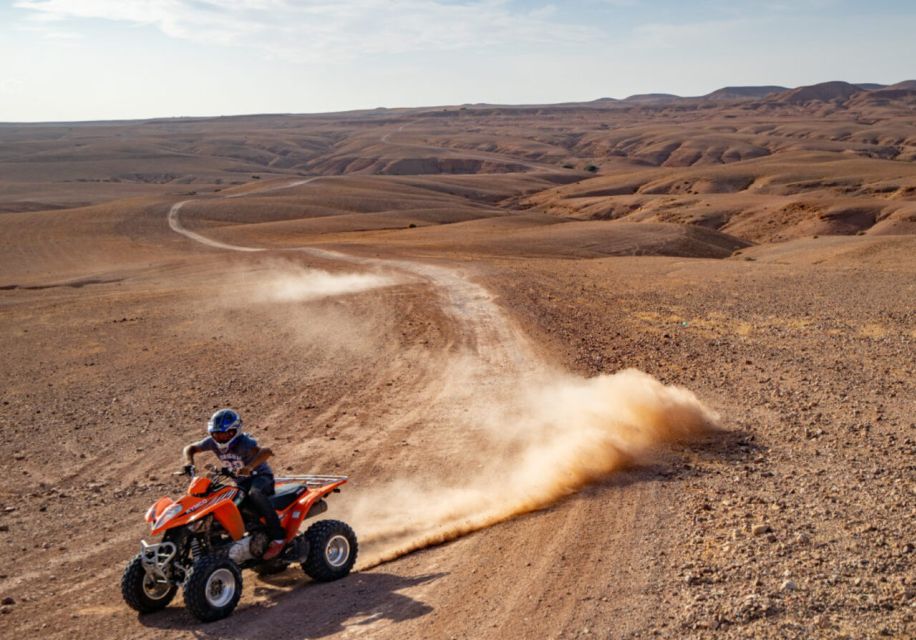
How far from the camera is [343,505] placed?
1178 centimetres

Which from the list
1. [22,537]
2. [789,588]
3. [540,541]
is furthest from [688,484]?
[22,537]

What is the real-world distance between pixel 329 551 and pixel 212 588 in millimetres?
1405

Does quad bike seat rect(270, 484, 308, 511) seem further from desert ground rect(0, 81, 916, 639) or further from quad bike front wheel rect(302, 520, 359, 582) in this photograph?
desert ground rect(0, 81, 916, 639)

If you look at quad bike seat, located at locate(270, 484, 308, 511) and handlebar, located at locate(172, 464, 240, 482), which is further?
quad bike seat, located at locate(270, 484, 308, 511)

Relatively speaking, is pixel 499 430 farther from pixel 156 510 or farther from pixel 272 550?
pixel 156 510

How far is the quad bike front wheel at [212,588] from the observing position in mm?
7898

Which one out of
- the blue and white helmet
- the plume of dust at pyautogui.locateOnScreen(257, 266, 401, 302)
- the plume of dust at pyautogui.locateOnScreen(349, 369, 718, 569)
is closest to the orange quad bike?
the blue and white helmet

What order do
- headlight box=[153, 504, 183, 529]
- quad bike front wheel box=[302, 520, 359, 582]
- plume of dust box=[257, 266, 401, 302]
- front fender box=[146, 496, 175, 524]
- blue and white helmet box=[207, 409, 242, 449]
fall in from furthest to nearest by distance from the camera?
1. plume of dust box=[257, 266, 401, 302]
2. quad bike front wheel box=[302, 520, 359, 582]
3. blue and white helmet box=[207, 409, 242, 449]
4. front fender box=[146, 496, 175, 524]
5. headlight box=[153, 504, 183, 529]

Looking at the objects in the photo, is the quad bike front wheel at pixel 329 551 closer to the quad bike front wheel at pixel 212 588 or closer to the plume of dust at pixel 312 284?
the quad bike front wheel at pixel 212 588

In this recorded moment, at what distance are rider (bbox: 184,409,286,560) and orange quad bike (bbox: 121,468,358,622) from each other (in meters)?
0.09

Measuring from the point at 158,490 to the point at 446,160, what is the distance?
14439cm

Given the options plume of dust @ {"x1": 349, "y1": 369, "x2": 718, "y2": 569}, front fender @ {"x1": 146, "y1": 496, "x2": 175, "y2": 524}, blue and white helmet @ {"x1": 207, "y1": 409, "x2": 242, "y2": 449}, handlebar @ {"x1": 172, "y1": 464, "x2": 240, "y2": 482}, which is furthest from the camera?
plume of dust @ {"x1": 349, "y1": 369, "x2": 718, "y2": 569}

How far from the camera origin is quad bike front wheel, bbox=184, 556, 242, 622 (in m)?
7.90

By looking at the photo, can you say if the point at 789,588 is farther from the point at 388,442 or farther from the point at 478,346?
the point at 478,346
